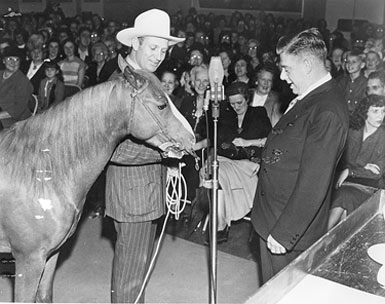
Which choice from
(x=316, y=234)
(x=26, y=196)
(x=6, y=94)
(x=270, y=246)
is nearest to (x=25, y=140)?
(x=26, y=196)

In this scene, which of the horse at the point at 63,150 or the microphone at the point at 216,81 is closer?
the horse at the point at 63,150

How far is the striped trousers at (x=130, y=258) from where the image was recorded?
70.2 inches

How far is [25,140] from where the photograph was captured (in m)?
1.51

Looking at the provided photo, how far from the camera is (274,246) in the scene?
153cm

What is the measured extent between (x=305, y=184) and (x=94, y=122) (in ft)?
1.97

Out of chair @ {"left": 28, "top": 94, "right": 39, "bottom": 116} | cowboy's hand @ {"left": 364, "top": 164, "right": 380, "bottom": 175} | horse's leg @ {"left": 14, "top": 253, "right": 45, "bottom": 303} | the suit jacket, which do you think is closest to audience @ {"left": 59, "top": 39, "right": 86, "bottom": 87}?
chair @ {"left": 28, "top": 94, "right": 39, "bottom": 116}

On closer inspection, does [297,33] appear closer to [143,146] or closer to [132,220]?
[143,146]

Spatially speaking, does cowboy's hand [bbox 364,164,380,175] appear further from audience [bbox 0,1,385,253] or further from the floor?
the floor

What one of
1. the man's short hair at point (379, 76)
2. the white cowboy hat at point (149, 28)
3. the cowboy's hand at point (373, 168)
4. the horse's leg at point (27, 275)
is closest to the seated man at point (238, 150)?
the cowboy's hand at point (373, 168)

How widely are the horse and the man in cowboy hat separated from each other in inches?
3.3

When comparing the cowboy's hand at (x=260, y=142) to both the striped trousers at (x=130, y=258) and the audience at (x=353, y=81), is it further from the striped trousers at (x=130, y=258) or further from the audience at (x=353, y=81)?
the striped trousers at (x=130, y=258)

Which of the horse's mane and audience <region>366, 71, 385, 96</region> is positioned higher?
the horse's mane

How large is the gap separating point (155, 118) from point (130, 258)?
537mm

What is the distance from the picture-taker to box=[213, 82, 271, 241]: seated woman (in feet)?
8.09
